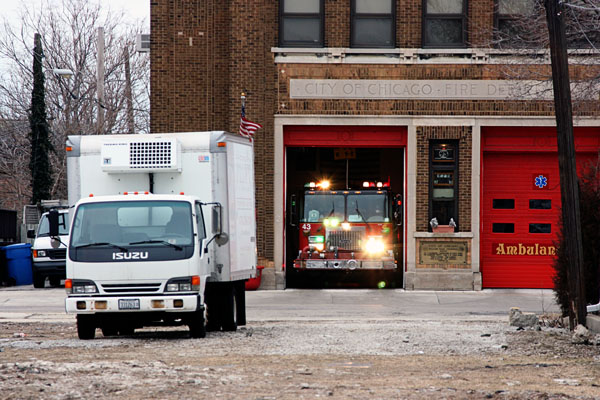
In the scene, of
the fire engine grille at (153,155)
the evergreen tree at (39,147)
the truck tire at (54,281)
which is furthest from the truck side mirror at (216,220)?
the evergreen tree at (39,147)

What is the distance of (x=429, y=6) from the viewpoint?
25.4 m

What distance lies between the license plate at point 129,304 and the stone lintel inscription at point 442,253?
13.1m

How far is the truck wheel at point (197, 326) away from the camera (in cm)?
1387

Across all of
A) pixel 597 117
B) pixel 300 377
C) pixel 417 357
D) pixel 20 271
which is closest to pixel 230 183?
pixel 417 357

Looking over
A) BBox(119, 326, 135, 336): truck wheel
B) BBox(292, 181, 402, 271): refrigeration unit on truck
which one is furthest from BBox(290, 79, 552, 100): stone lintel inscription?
BBox(119, 326, 135, 336): truck wheel

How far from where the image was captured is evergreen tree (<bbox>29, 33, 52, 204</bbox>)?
35.3 metres

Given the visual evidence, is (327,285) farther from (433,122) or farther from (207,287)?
(207,287)

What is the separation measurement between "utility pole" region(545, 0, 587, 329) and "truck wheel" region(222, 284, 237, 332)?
4934mm

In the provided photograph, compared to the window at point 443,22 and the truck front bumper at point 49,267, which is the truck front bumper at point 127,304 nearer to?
the window at point 443,22

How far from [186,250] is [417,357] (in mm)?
3519

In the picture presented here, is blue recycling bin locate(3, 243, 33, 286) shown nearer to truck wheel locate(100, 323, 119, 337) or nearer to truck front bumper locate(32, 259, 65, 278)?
truck front bumper locate(32, 259, 65, 278)

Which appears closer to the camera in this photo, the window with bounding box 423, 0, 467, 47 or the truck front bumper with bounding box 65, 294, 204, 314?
the truck front bumper with bounding box 65, 294, 204, 314

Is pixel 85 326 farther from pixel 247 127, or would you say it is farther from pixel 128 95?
pixel 128 95

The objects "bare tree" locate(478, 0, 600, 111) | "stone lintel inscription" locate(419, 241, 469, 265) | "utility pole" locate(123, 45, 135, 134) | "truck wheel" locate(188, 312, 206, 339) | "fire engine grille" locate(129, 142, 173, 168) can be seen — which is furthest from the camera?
"utility pole" locate(123, 45, 135, 134)
